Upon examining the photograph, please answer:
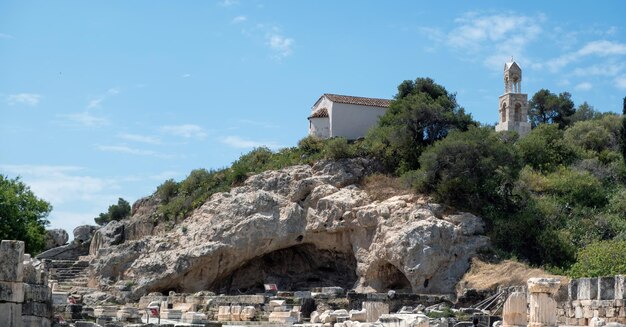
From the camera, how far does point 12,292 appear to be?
17.7 meters

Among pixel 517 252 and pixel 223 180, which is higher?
pixel 223 180

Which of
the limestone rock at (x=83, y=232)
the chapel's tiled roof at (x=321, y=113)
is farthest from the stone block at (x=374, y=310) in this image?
the limestone rock at (x=83, y=232)

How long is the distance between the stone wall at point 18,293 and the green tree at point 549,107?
53.2m

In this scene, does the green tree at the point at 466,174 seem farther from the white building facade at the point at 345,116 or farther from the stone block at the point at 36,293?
the stone block at the point at 36,293

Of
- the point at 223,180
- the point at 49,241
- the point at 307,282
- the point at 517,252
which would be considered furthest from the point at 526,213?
the point at 49,241

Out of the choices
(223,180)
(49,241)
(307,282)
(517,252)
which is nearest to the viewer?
(517,252)

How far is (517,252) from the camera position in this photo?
37.9 m

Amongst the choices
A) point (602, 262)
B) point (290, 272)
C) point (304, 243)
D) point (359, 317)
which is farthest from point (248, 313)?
point (602, 262)

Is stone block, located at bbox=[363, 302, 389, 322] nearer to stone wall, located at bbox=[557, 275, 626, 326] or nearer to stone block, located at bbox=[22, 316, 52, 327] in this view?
stone wall, located at bbox=[557, 275, 626, 326]

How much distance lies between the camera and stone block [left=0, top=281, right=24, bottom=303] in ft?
57.6

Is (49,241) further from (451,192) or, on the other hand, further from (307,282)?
(451,192)

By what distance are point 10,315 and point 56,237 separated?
135ft

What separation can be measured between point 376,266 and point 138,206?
1647cm

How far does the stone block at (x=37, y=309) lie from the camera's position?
18.0 meters
